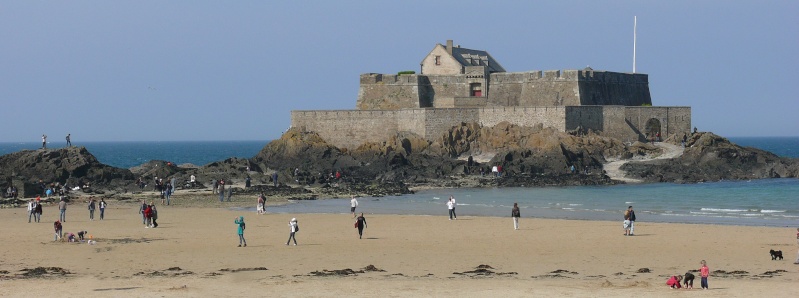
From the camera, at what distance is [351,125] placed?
56031mm

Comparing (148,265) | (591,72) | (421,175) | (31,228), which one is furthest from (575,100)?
(148,265)

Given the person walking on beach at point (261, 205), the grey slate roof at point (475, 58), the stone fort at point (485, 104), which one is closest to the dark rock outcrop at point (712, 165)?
the stone fort at point (485, 104)

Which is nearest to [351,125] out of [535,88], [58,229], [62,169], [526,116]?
[526,116]

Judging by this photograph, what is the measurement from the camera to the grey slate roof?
59.7 meters

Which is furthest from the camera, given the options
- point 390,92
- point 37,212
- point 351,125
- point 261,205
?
point 390,92

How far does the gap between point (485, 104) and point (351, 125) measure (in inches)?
281

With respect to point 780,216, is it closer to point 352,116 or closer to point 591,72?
point 591,72

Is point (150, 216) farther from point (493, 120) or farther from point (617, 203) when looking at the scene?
point (493, 120)

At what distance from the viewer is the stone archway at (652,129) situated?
2140 inches

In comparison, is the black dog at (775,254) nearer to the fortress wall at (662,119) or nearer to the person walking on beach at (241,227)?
the person walking on beach at (241,227)

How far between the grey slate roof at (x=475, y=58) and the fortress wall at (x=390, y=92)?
2.82 m

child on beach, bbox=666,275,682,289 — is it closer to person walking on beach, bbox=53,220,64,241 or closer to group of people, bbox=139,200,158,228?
person walking on beach, bbox=53,220,64,241

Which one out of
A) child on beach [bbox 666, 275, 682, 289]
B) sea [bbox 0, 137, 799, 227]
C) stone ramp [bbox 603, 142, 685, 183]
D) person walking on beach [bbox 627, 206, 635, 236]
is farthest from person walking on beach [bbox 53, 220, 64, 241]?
stone ramp [bbox 603, 142, 685, 183]

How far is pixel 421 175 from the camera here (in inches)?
1907
